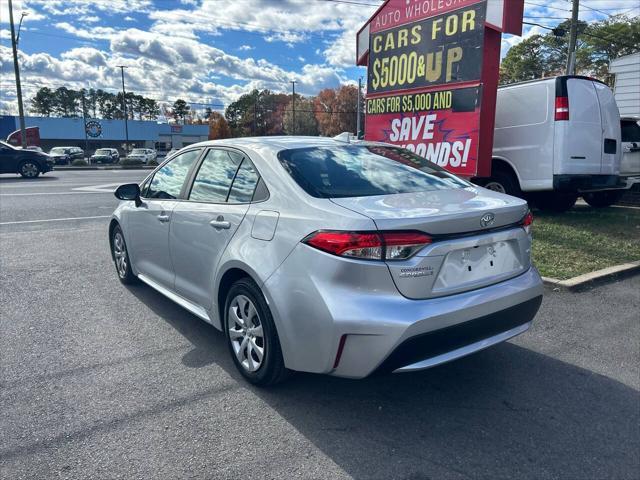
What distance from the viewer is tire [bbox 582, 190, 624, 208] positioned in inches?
388

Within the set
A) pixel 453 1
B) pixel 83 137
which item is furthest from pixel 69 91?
pixel 453 1

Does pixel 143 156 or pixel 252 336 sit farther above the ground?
pixel 143 156

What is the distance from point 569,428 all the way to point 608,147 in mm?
6627

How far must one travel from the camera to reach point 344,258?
257 cm

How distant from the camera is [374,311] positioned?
100.0 inches

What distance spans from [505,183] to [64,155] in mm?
37054

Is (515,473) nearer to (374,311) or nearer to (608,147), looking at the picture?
(374,311)

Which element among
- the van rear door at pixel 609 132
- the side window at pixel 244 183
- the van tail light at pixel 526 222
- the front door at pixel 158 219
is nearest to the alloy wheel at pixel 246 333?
the side window at pixel 244 183

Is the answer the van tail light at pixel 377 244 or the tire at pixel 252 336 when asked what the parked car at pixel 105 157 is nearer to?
the tire at pixel 252 336

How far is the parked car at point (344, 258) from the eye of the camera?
2574 millimetres

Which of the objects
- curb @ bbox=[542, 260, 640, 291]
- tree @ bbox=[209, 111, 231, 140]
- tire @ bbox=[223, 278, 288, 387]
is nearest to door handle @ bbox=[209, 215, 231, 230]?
tire @ bbox=[223, 278, 288, 387]

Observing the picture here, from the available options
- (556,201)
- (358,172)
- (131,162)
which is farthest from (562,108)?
(131,162)

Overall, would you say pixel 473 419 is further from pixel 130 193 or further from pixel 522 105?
pixel 522 105

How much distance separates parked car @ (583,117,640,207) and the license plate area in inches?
273
